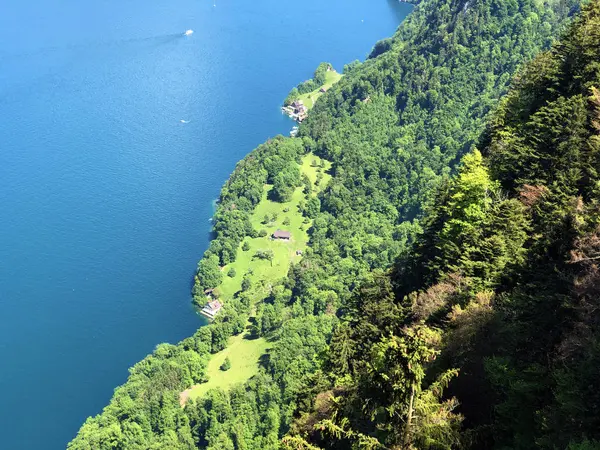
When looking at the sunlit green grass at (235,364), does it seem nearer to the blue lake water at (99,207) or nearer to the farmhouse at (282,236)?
the blue lake water at (99,207)

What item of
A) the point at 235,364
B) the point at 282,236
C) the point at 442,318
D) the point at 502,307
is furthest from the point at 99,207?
the point at 502,307

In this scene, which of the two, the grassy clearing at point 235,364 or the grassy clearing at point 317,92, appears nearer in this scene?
the grassy clearing at point 235,364

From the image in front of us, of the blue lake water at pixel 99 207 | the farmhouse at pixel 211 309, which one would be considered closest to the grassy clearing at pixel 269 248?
the farmhouse at pixel 211 309

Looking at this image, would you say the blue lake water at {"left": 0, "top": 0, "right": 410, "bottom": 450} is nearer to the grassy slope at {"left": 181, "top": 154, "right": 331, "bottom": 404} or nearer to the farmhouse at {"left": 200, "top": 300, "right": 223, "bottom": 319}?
the farmhouse at {"left": 200, "top": 300, "right": 223, "bottom": 319}

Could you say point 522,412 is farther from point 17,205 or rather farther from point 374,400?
point 17,205

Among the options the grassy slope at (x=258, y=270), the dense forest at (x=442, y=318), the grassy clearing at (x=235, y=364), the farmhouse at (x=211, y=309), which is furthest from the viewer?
the farmhouse at (x=211, y=309)

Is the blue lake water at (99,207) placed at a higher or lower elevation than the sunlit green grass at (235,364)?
higher

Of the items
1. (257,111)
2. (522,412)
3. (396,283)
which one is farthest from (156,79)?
(522,412)
